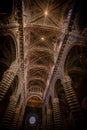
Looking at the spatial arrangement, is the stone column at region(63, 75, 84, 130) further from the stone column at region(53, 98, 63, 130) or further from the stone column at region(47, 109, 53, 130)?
the stone column at region(47, 109, 53, 130)

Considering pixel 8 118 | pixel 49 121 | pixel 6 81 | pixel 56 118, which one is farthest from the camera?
pixel 49 121

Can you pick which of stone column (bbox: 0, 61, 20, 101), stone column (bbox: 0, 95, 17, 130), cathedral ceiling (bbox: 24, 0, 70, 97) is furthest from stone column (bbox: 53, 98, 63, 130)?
stone column (bbox: 0, 61, 20, 101)

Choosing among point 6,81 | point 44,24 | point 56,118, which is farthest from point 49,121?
point 44,24

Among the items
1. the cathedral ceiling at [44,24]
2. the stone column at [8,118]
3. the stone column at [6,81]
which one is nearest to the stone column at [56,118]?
the stone column at [8,118]

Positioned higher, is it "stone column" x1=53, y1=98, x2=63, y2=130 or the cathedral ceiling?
the cathedral ceiling

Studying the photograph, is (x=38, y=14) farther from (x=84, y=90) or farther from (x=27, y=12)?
(x=84, y=90)

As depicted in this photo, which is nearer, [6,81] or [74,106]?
[74,106]

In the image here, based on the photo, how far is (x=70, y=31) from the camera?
33.1 ft

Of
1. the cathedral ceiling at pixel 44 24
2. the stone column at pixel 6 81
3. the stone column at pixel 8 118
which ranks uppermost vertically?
→ the cathedral ceiling at pixel 44 24

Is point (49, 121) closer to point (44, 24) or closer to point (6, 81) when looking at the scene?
point (6, 81)

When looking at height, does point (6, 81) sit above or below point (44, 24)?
below

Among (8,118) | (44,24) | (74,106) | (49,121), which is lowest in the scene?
(8,118)

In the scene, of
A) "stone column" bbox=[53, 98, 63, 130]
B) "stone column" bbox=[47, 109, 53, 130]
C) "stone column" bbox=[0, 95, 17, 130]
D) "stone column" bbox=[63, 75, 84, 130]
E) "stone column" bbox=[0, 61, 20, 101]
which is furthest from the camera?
"stone column" bbox=[47, 109, 53, 130]

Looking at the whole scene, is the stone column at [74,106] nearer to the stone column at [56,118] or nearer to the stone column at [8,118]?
the stone column at [56,118]
